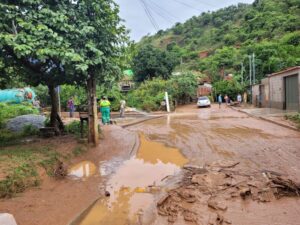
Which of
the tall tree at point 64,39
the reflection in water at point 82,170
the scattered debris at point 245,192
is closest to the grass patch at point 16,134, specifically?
the tall tree at point 64,39

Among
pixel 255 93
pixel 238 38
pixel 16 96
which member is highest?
pixel 238 38

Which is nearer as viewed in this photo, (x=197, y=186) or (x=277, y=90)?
(x=197, y=186)

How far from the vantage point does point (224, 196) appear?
20.9 feet

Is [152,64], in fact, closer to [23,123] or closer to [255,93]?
[255,93]

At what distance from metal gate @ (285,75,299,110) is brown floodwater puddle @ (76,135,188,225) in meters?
15.2

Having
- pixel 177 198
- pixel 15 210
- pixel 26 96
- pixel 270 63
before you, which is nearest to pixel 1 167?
pixel 15 210

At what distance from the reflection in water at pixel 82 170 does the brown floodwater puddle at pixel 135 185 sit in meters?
0.70

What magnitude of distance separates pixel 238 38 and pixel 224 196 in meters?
67.0

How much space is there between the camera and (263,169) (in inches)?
314

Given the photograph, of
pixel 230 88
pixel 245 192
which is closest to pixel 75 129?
pixel 245 192

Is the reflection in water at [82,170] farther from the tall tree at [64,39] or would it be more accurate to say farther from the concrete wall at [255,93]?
the concrete wall at [255,93]

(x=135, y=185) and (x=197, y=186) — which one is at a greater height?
(x=197, y=186)

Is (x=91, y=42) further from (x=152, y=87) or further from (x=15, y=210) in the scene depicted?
(x=152, y=87)

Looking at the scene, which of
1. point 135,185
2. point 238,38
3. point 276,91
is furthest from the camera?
point 238,38
